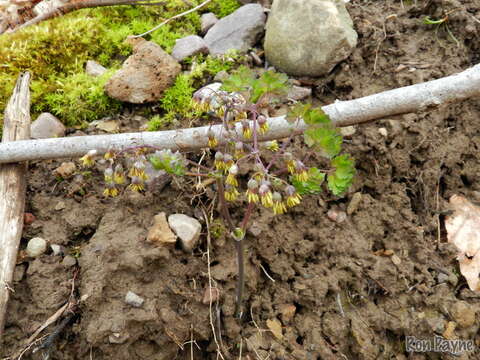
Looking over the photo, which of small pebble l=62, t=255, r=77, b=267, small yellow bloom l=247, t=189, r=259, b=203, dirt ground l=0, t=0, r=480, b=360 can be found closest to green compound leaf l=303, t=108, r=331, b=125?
small yellow bloom l=247, t=189, r=259, b=203

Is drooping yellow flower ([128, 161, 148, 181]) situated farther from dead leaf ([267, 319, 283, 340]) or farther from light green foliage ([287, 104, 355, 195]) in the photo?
dead leaf ([267, 319, 283, 340])

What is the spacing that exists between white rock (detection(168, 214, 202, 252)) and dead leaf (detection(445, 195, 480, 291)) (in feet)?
6.62

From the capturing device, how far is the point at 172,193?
301 cm

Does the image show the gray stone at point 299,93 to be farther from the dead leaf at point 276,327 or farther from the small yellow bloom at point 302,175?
the dead leaf at point 276,327

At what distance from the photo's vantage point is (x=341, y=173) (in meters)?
2.13

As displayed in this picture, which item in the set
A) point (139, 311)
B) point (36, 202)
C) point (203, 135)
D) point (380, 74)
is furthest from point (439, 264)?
point (36, 202)

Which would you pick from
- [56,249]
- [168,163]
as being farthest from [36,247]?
[168,163]

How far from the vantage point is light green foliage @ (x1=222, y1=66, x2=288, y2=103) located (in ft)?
7.30

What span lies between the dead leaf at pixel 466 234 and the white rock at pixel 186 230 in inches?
79.5

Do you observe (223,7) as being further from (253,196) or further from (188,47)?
(253,196)

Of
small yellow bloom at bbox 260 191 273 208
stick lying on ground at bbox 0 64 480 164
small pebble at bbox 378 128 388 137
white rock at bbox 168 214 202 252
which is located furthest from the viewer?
small pebble at bbox 378 128 388 137

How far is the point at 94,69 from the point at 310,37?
202cm

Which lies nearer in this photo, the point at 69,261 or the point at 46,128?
the point at 69,261

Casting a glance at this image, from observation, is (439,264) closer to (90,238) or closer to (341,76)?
(341,76)
